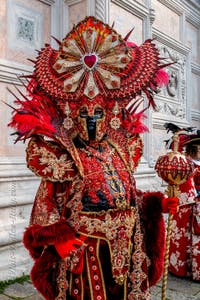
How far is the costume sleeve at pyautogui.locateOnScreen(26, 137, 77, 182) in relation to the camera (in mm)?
2139

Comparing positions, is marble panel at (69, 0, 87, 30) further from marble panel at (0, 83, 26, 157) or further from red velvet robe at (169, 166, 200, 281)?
red velvet robe at (169, 166, 200, 281)

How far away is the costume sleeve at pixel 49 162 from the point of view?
7.02 ft

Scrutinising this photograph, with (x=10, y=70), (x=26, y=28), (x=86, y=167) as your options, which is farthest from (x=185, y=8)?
(x=86, y=167)

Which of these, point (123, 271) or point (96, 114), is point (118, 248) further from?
point (96, 114)

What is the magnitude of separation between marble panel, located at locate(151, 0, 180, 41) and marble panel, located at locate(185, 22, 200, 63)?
0.60m

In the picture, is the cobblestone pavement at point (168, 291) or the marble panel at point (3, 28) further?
the marble panel at point (3, 28)

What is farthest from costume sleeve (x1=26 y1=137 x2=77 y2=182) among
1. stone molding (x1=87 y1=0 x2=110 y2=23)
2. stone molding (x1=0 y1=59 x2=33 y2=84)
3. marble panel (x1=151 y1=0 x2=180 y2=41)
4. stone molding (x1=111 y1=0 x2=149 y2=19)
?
marble panel (x1=151 y1=0 x2=180 y2=41)

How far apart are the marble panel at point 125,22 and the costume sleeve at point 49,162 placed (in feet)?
11.0

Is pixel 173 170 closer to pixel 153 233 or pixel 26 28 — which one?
pixel 153 233

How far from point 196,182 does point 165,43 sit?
150 inches

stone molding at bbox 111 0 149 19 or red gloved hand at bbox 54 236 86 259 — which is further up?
stone molding at bbox 111 0 149 19

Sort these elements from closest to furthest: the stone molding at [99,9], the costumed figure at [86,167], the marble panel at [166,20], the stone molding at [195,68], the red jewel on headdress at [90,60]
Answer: the costumed figure at [86,167]
the red jewel on headdress at [90,60]
the stone molding at [99,9]
the marble panel at [166,20]
the stone molding at [195,68]

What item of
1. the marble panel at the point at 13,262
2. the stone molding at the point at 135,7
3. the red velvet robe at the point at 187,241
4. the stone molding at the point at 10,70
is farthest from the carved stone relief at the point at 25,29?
the red velvet robe at the point at 187,241

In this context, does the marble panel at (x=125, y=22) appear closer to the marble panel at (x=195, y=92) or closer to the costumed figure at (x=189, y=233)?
the costumed figure at (x=189, y=233)
